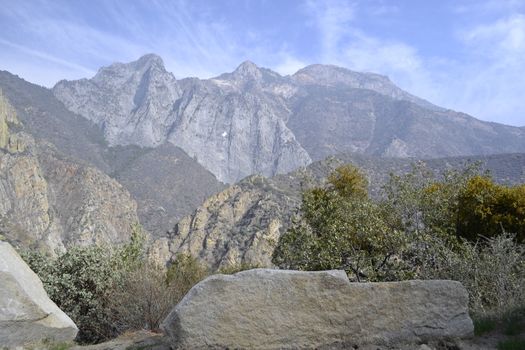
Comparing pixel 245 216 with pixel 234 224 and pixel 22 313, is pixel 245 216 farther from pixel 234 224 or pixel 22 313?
pixel 22 313

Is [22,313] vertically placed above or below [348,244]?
below

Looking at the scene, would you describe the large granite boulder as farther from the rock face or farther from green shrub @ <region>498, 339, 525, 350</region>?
green shrub @ <region>498, 339, 525, 350</region>

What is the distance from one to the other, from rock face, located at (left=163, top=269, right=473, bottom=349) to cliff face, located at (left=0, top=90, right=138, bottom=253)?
4723 inches

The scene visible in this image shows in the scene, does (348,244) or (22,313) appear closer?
(22,313)

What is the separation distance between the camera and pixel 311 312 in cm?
932

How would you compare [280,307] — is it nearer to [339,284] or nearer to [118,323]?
[339,284]

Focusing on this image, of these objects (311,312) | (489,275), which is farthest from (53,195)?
(311,312)

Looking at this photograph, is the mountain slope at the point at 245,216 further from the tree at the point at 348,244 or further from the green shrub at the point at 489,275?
the green shrub at the point at 489,275

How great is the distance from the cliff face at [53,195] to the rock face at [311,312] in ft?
394

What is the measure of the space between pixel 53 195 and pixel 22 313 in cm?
15484

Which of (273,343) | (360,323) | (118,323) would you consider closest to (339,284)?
(360,323)

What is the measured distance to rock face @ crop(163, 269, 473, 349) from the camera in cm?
909

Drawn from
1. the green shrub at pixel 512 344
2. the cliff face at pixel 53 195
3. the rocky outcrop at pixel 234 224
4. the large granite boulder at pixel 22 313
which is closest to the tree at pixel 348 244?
the green shrub at pixel 512 344

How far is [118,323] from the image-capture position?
18109 millimetres
